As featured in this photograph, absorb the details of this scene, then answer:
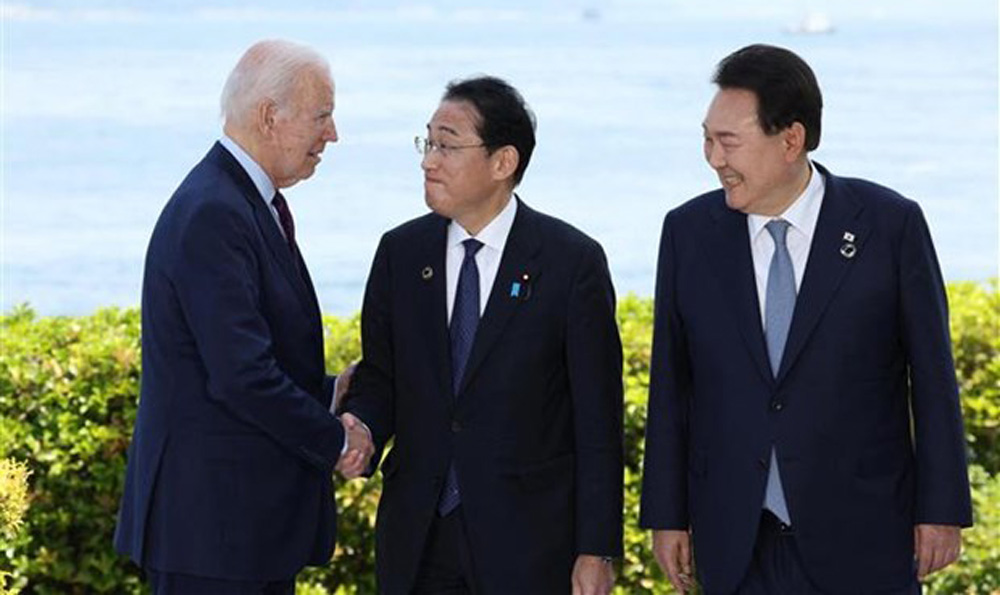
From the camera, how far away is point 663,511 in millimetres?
4152

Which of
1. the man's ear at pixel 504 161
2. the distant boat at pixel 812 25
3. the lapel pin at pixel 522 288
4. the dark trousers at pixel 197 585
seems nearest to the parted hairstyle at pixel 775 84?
the man's ear at pixel 504 161

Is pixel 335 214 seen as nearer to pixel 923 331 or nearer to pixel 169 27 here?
pixel 923 331

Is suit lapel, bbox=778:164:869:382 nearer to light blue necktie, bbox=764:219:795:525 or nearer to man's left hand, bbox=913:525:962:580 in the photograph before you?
light blue necktie, bbox=764:219:795:525

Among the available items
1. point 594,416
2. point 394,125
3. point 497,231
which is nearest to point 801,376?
point 594,416

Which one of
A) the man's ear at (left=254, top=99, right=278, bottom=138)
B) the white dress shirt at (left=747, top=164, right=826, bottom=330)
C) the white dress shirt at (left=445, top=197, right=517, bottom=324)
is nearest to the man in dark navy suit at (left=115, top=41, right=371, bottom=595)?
the man's ear at (left=254, top=99, right=278, bottom=138)

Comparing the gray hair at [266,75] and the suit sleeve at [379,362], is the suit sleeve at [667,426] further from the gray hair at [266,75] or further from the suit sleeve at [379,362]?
the gray hair at [266,75]

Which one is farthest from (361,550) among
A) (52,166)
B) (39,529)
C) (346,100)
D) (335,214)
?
(346,100)

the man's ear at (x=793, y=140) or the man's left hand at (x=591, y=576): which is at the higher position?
the man's ear at (x=793, y=140)

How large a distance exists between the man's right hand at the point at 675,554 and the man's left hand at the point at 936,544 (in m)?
0.46

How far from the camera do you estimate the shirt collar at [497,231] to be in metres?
4.30

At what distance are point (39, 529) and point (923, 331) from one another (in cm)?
297

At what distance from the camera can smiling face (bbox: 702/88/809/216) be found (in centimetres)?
404

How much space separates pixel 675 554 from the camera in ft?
13.7

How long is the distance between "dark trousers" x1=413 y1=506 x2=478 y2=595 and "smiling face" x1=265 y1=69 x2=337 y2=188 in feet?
2.57
